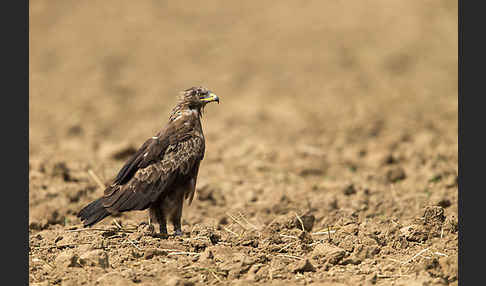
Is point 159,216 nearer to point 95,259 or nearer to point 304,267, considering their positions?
point 95,259

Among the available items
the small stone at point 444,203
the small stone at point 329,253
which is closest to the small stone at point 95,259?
the small stone at point 329,253

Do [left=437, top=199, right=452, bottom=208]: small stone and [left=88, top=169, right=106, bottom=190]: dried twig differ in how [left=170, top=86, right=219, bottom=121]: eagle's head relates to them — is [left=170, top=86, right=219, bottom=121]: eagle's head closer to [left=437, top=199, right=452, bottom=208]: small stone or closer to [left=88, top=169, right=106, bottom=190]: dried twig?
[left=88, top=169, right=106, bottom=190]: dried twig

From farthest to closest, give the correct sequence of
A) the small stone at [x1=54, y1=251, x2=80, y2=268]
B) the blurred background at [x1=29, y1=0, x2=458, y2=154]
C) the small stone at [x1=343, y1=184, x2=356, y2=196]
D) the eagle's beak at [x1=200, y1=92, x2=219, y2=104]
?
1. the blurred background at [x1=29, y1=0, x2=458, y2=154]
2. the small stone at [x1=343, y1=184, x2=356, y2=196]
3. the eagle's beak at [x1=200, y1=92, x2=219, y2=104]
4. the small stone at [x1=54, y1=251, x2=80, y2=268]

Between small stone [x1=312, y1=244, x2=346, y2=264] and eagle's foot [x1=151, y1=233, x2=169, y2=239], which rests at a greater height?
eagle's foot [x1=151, y1=233, x2=169, y2=239]

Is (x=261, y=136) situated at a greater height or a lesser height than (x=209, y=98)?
greater

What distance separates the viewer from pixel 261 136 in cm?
1633

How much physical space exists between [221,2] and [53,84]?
21.9 ft

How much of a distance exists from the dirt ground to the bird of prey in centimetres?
34

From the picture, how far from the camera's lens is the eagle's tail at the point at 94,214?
8.45m

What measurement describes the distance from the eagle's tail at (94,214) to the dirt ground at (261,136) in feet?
0.67

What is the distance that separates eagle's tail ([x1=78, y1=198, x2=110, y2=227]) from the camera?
27.7 feet

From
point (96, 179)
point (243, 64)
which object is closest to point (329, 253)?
point (96, 179)

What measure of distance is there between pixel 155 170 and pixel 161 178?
113 millimetres

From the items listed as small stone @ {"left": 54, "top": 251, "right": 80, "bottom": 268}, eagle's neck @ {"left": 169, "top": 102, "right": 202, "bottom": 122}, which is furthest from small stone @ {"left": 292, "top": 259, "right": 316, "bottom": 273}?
eagle's neck @ {"left": 169, "top": 102, "right": 202, "bottom": 122}
